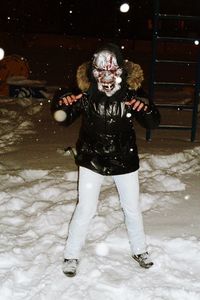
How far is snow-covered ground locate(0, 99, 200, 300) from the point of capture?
3.38 meters

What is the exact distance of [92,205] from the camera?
345 centimetres

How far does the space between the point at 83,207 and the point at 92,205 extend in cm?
7

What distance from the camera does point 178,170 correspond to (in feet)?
19.3

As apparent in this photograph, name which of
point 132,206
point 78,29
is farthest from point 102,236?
point 78,29

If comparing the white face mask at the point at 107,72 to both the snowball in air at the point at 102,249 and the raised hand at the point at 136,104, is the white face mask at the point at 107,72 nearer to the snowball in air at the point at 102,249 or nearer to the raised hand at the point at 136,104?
the raised hand at the point at 136,104

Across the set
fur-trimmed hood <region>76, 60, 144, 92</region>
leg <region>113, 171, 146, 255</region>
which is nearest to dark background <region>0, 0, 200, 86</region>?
fur-trimmed hood <region>76, 60, 144, 92</region>

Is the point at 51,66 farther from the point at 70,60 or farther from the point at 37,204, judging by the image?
the point at 37,204

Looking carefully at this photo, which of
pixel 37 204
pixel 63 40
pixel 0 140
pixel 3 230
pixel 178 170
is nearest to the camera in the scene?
pixel 3 230

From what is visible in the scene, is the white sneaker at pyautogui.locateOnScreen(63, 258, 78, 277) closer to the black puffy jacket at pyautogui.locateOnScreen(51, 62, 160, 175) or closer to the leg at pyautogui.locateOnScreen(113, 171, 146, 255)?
the leg at pyautogui.locateOnScreen(113, 171, 146, 255)

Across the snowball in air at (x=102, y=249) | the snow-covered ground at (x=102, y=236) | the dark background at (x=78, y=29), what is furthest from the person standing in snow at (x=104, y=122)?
the dark background at (x=78, y=29)

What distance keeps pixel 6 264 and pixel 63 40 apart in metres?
25.3

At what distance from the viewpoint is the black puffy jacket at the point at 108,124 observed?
3395mm

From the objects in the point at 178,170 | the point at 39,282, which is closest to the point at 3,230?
the point at 39,282

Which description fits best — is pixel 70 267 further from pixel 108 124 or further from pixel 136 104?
pixel 136 104
